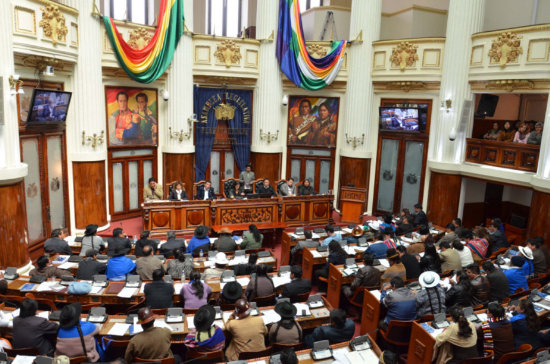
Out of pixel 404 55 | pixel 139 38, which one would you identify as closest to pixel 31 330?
pixel 139 38

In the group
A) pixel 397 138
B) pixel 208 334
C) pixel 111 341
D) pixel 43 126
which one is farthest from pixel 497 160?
pixel 43 126

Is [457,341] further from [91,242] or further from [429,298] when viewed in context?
[91,242]

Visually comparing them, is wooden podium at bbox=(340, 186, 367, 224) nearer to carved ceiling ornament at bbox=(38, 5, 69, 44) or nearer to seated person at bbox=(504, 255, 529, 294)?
seated person at bbox=(504, 255, 529, 294)

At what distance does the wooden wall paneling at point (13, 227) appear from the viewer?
26.6 ft

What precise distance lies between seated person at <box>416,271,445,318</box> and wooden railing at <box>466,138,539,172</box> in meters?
6.52

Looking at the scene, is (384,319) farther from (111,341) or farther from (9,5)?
(9,5)

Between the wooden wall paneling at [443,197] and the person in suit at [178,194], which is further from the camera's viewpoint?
the wooden wall paneling at [443,197]

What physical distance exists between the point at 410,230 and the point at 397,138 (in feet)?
15.8

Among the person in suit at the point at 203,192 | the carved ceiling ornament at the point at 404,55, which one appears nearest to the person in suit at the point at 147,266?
the person in suit at the point at 203,192

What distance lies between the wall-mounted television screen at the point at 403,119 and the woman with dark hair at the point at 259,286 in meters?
8.96

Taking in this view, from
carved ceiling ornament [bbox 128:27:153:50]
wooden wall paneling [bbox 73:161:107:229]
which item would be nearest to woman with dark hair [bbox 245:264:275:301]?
wooden wall paneling [bbox 73:161:107:229]

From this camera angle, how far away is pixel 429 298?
6273 mm

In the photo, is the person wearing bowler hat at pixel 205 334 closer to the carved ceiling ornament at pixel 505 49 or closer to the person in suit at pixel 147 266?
the person in suit at pixel 147 266

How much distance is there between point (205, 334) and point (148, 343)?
683 millimetres
